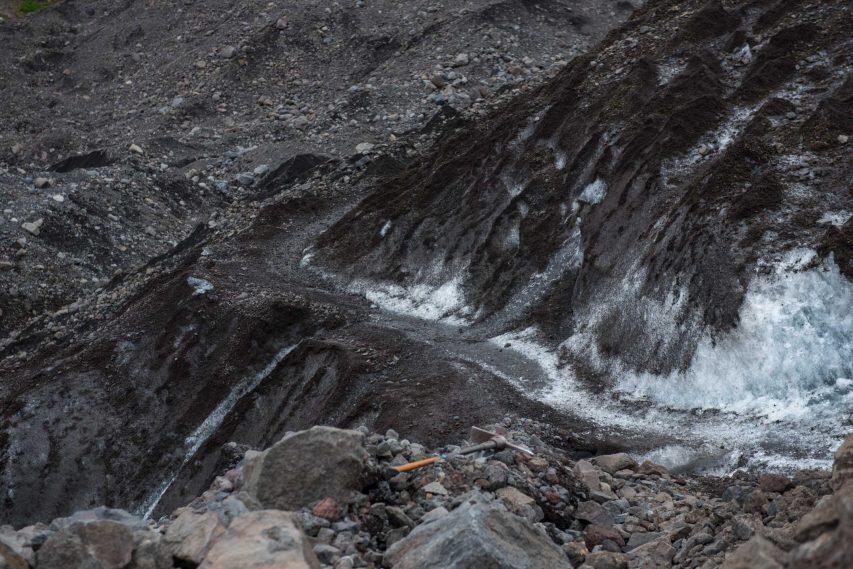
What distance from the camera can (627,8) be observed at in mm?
55375

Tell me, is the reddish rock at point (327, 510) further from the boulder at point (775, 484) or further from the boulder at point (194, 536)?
the boulder at point (775, 484)

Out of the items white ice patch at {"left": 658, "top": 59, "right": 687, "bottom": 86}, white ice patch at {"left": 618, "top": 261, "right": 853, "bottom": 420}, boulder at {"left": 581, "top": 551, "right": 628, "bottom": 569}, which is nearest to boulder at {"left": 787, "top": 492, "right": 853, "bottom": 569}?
boulder at {"left": 581, "top": 551, "right": 628, "bottom": 569}

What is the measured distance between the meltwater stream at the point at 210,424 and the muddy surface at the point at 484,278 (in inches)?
3.0

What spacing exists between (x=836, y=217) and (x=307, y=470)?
1345 cm

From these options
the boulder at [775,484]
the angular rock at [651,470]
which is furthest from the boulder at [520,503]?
the angular rock at [651,470]

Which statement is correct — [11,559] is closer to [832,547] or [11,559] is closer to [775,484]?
[832,547]

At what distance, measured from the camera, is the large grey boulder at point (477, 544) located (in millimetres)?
8023

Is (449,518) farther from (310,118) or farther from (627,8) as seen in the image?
(627,8)

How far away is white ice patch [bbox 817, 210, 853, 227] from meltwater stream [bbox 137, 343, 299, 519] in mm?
13643

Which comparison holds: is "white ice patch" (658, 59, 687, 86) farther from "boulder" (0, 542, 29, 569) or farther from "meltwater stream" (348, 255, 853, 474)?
"boulder" (0, 542, 29, 569)

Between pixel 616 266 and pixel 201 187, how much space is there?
25.9 meters

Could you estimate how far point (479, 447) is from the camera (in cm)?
1223

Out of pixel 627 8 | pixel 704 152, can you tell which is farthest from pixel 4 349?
pixel 627 8

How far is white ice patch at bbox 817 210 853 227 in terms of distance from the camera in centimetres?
1880
